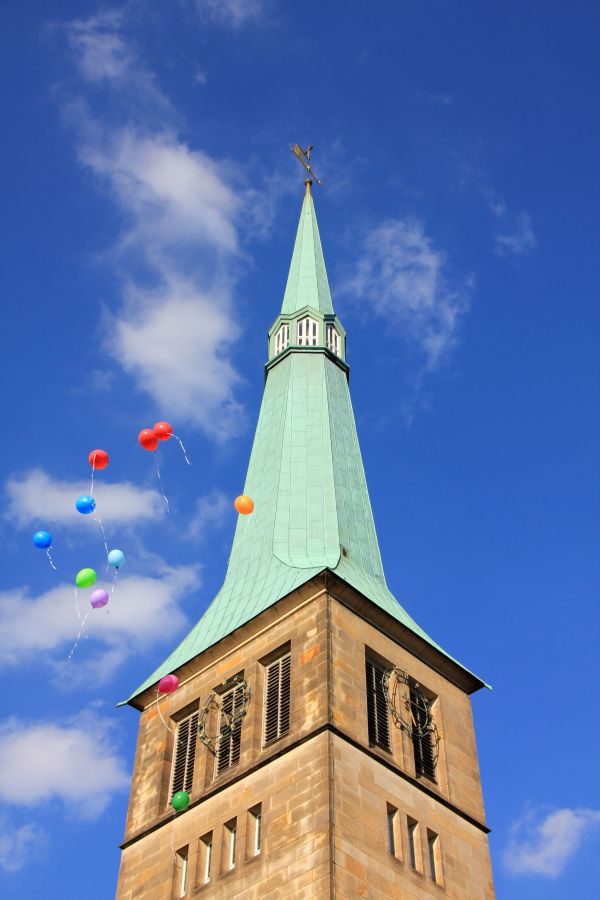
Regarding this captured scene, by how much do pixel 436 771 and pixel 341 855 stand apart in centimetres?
662

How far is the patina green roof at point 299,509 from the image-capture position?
136 feet

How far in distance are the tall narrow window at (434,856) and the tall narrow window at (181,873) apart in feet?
20.8

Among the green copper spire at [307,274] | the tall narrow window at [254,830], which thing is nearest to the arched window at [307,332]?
the green copper spire at [307,274]

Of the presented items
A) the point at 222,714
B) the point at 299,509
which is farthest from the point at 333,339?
the point at 222,714

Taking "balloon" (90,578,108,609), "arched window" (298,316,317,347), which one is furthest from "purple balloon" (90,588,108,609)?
"arched window" (298,316,317,347)

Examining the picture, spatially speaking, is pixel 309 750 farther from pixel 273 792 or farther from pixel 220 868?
pixel 220 868

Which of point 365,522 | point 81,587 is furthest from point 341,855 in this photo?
point 365,522

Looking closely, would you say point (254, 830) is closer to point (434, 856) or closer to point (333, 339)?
point (434, 856)

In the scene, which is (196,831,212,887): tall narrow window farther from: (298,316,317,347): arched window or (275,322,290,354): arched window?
(275,322,290,354): arched window

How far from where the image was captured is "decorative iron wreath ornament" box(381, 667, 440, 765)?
38.4 metres

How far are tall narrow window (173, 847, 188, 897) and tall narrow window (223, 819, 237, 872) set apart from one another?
1.51 meters

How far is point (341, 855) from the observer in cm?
3259

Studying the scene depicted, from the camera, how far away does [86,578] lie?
3284cm

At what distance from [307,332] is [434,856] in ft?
75.3
